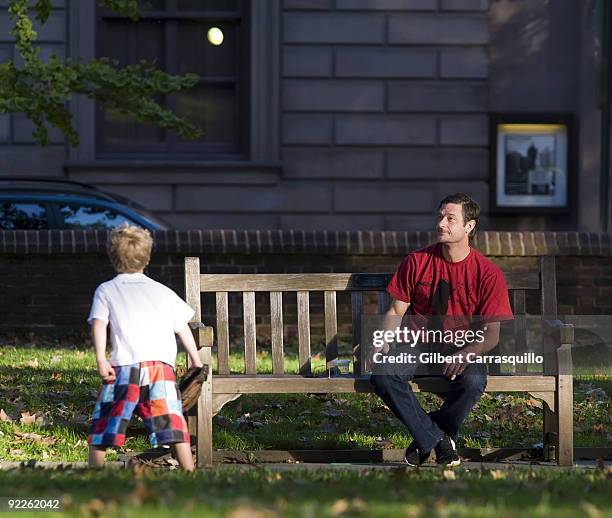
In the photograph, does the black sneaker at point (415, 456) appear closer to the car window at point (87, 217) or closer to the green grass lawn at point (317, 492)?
the green grass lawn at point (317, 492)

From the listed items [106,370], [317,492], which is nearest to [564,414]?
[317,492]

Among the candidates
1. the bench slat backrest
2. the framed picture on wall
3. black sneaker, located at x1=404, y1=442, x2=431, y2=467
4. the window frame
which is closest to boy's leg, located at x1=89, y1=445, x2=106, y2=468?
the bench slat backrest

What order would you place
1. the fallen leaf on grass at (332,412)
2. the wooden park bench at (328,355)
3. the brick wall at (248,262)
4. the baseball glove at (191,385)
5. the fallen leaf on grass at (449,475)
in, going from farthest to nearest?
1. the brick wall at (248,262)
2. the fallen leaf on grass at (332,412)
3. the wooden park bench at (328,355)
4. the baseball glove at (191,385)
5. the fallen leaf on grass at (449,475)

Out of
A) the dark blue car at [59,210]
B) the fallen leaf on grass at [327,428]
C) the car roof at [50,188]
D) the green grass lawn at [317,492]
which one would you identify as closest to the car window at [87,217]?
the dark blue car at [59,210]

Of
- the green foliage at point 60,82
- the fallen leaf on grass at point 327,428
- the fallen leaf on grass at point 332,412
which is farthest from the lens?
the green foliage at point 60,82

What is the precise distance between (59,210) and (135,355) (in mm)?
6574

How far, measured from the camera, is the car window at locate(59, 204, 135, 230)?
12.5 meters

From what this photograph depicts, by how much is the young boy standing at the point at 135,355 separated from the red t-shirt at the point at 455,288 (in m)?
1.46

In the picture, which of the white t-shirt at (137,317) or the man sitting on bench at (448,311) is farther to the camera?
the man sitting on bench at (448,311)

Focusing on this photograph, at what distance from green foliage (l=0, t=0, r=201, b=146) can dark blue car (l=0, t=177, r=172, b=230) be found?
80 cm

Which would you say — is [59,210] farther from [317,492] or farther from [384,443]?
[317,492]

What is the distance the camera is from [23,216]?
41.2 ft

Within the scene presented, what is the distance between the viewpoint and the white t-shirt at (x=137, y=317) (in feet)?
20.4

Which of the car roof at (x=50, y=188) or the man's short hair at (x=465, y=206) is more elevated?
the car roof at (x=50, y=188)
